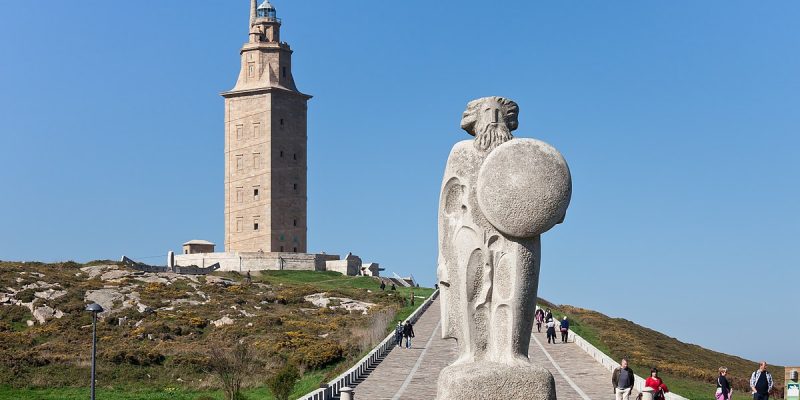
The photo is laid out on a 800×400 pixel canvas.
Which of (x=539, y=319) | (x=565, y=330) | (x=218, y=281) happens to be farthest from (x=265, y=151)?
(x=565, y=330)

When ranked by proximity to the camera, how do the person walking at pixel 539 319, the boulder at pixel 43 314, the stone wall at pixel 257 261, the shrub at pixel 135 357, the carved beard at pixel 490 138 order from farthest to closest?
1. the stone wall at pixel 257 261
2. the boulder at pixel 43 314
3. the person walking at pixel 539 319
4. the shrub at pixel 135 357
5. the carved beard at pixel 490 138

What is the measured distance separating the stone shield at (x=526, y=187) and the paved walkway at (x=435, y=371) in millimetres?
11095

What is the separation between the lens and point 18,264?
2667 inches

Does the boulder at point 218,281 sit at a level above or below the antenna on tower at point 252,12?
below

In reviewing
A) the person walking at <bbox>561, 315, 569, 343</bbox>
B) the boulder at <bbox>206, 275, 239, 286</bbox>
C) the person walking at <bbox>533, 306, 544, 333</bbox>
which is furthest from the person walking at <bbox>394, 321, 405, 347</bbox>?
the boulder at <bbox>206, 275, 239, 286</bbox>

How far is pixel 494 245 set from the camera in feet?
38.2

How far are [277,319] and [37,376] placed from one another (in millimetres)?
13979

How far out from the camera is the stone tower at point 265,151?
86.8 meters

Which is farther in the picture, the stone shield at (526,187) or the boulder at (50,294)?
the boulder at (50,294)

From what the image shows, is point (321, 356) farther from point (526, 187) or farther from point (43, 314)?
point (526, 187)

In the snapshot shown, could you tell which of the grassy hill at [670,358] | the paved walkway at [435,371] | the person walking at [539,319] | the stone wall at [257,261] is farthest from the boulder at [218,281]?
the paved walkway at [435,371]

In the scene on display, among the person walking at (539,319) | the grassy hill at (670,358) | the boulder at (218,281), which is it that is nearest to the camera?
the grassy hill at (670,358)

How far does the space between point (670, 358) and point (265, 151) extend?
165 ft

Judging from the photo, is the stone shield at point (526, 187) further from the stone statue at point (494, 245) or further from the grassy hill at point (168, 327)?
the grassy hill at point (168, 327)
